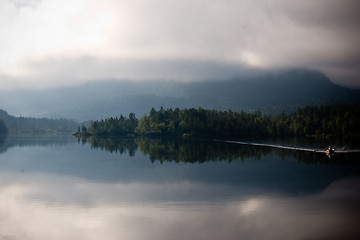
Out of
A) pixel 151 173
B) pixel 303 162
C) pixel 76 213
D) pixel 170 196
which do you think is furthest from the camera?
pixel 303 162

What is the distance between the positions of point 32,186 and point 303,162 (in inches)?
2175

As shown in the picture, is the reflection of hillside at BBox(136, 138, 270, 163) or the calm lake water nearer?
the calm lake water

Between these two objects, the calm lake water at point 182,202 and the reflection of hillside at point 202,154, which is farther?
the reflection of hillside at point 202,154

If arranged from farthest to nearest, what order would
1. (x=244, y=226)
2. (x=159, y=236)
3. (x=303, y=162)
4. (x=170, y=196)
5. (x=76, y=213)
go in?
1. (x=303, y=162)
2. (x=170, y=196)
3. (x=76, y=213)
4. (x=244, y=226)
5. (x=159, y=236)

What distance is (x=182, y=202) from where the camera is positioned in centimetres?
4494

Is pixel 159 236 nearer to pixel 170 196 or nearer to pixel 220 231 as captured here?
pixel 220 231

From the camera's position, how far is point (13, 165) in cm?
8638

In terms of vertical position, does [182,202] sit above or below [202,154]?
below

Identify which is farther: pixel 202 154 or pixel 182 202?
pixel 202 154

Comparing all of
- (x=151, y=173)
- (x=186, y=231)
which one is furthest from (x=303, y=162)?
(x=186, y=231)

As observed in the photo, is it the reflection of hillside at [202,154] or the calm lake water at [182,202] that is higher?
the reflection of hillside at [202,154]

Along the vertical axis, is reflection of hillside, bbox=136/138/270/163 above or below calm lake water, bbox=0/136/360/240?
above

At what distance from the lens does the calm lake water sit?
33.9 metres

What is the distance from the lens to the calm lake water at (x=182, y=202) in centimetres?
3394
